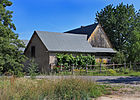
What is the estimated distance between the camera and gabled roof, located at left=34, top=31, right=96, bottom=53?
81.7 ft

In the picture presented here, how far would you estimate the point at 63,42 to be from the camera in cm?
2706

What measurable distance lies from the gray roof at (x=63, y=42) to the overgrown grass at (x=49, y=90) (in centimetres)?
1605

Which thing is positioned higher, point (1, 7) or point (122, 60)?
point (1, 7)

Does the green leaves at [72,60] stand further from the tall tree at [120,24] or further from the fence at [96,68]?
the tall tree at [120,24]

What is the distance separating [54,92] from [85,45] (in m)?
21.6

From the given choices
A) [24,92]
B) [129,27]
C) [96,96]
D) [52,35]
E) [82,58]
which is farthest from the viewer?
[129,27]

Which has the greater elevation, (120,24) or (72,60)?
(120,24)

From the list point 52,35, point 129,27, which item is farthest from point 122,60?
point 129,27

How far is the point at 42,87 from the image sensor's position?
7.09 metres

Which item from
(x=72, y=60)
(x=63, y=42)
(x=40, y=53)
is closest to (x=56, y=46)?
(x=63, y=42)

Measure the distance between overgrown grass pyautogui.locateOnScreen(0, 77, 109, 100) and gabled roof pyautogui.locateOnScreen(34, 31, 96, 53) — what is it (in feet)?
52.6

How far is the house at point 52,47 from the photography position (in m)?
24.2

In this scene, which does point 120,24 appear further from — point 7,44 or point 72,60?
point 7,44

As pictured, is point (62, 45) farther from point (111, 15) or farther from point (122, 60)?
point (111, 15)
